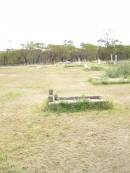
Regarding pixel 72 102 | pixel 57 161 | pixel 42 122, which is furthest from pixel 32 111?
pixel 57 161

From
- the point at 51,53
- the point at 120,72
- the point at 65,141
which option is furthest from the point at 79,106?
the point at 51,53

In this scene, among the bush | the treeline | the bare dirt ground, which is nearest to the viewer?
the bare dirt ground

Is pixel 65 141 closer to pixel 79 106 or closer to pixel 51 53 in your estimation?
pixel 79 106

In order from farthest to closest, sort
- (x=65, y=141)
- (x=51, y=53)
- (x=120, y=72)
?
(x=51, y=53) → (x=120, y=72) → (x=65, y=141)

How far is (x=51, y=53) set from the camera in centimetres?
7406

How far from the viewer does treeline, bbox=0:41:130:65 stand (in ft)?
233

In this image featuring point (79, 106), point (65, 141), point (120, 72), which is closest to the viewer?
point (65, 141)

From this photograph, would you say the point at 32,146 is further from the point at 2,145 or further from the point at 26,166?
the point at 26,166

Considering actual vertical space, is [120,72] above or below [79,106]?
above

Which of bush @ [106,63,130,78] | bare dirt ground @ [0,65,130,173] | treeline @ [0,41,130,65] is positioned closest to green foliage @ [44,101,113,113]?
bare dirt ground @ [0,65,130,173]

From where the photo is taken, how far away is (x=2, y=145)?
Result: 6.86 meters

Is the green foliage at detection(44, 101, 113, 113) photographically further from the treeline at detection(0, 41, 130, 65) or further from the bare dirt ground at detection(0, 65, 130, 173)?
the treeline at detection(0, 41, 130, 65)

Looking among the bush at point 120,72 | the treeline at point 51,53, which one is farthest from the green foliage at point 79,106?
the treeline at point 51,53

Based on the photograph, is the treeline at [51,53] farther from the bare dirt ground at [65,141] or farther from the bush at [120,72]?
the bare dirt ground at [65,141]
